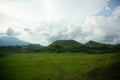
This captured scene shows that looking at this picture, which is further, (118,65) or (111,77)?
(118,65)

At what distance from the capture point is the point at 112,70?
4919cm

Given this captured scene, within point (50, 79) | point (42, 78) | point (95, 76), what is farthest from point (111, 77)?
point (42, 78)

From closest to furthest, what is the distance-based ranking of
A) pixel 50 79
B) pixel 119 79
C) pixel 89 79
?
pixel 119 79
pixel 89 79
pixel 50 79

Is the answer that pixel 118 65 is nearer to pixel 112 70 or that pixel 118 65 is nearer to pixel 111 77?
pixel 112 70

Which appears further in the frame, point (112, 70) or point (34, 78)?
point (34, 78)

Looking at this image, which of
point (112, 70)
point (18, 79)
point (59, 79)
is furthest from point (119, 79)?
point (18, 79)

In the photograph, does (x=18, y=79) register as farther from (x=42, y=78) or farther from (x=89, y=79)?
(x=89, y=79)

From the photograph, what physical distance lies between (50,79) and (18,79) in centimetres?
1118

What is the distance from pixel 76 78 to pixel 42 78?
11.6m

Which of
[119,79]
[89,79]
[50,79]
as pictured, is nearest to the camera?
[119,79]

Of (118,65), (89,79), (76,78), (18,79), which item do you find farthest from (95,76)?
(18,79)

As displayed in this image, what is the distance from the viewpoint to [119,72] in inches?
1844

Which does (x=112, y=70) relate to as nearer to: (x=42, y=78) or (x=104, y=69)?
(x=104, y=69)

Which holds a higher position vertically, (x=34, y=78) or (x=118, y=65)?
(x=118, y=65)
